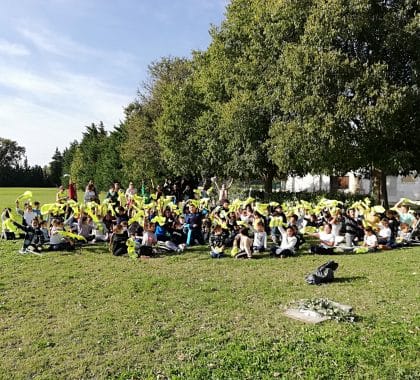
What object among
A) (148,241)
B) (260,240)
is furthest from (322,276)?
(148,241)

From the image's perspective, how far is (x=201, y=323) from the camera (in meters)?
7.48

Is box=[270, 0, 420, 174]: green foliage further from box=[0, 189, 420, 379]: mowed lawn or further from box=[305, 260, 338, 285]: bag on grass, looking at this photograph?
box=[305, 260, 338, 285]: bag on grass

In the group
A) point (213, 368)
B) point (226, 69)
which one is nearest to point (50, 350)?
point (213, 368)

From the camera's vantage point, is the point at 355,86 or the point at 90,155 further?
the point at 90,155

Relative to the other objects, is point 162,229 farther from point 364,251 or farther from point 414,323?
point 414,323

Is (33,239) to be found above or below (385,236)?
above

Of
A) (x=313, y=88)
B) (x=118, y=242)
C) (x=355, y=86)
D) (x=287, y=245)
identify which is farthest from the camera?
(x=313, y=88)

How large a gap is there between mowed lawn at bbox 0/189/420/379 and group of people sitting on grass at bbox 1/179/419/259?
1653 millimetres

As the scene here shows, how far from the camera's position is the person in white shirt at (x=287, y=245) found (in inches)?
525

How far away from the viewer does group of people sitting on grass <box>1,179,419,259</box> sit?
1384 centimetres

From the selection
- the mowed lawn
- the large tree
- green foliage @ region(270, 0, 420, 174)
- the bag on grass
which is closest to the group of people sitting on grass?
the mowed lawn

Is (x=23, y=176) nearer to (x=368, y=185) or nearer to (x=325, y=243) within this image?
(x=368, y=185)

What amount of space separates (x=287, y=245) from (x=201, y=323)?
21.7 ft

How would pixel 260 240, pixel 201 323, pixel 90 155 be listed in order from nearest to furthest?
1. pixel 201 323
2. pixel 260 240
3. pixel 90 155
